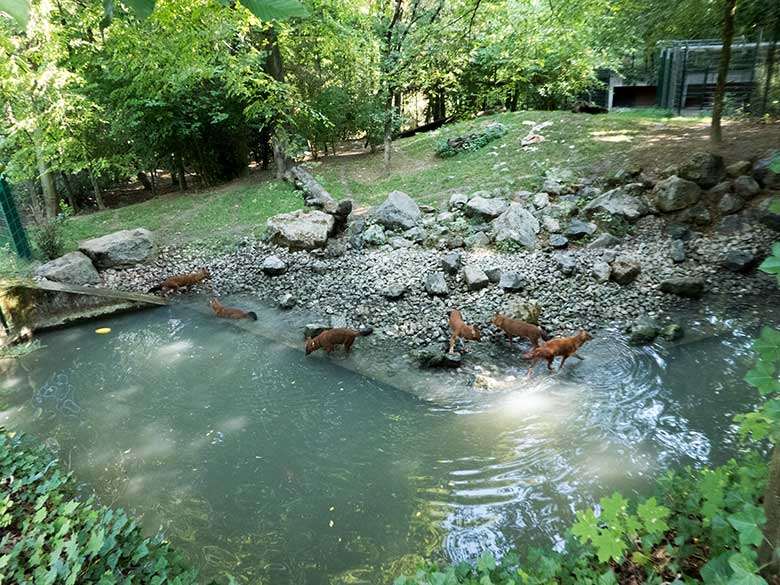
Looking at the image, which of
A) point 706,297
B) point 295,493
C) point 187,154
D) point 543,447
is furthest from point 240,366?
point 187,154

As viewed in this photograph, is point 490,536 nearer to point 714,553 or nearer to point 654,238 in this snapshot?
point 714,553

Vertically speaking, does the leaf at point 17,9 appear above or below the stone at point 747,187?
above

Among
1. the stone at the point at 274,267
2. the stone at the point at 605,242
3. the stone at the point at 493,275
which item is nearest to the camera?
the stone at the point at 493,275

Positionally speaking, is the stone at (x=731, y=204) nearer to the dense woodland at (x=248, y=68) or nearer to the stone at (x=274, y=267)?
the dense woodland at (x=248, y=68)

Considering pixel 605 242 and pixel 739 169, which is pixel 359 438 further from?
pixel 739 169

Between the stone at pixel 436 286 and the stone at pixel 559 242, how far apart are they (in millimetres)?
2470

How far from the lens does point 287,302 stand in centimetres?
840

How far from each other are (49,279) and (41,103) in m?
4.51

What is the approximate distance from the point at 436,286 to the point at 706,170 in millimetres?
5789

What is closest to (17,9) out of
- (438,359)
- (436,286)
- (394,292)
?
(438,359)

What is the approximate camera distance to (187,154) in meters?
15.9

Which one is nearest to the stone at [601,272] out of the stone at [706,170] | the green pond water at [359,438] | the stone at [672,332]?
the stone at [672,332]

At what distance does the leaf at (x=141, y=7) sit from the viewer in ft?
3.83

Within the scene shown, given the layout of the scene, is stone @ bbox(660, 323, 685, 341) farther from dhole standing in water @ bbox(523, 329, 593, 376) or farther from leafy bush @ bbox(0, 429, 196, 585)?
leafy bush @ bbox(0, 429, 196, 585)
